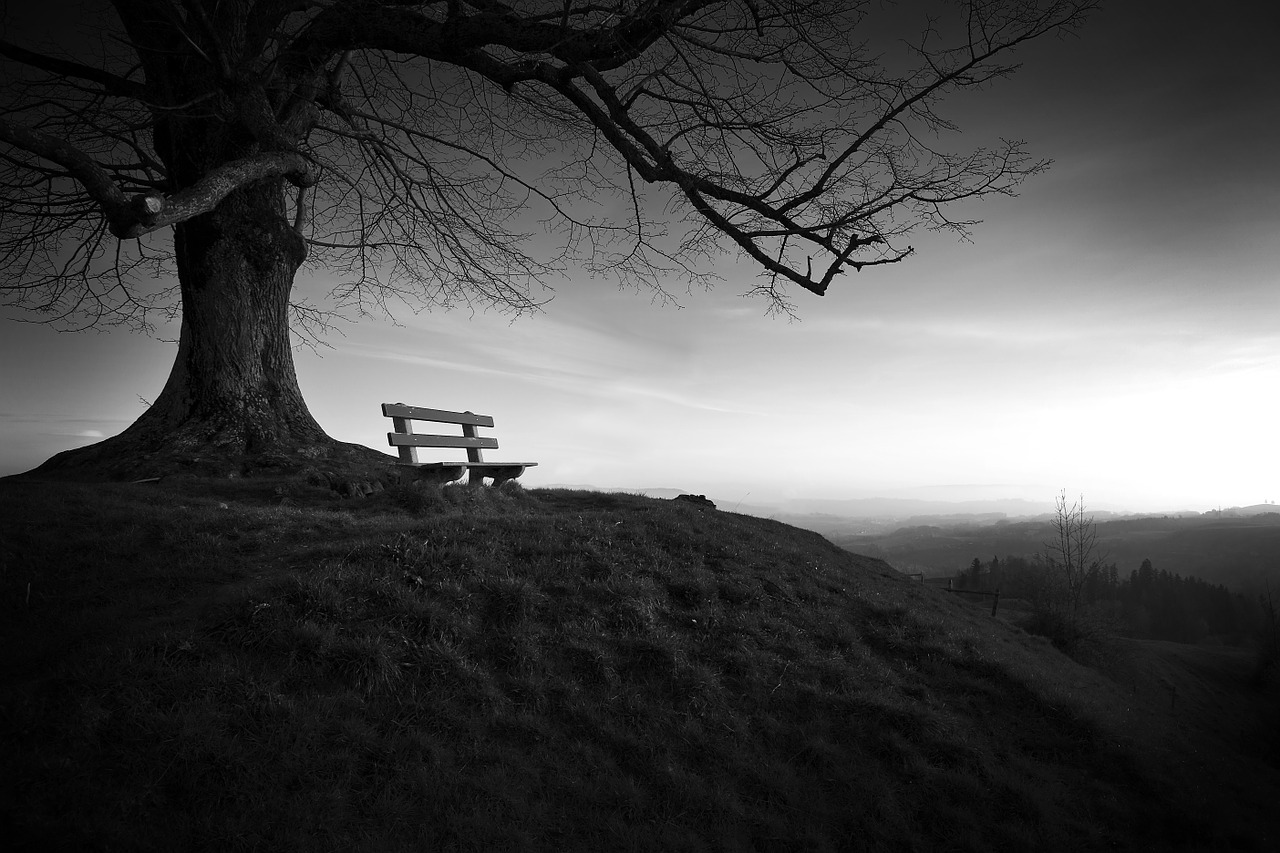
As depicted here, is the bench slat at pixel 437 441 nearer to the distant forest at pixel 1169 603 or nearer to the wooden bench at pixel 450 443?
the wooden bench at pixel 450 443

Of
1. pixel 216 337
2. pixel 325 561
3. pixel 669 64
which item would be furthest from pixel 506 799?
pixel 216 337

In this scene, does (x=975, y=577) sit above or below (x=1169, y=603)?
above

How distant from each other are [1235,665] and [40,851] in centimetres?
6378

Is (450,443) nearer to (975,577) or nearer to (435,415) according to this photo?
(435,415)

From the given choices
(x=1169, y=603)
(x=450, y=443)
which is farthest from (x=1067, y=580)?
(x=1169, y=603)

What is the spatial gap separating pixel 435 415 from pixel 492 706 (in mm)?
8265

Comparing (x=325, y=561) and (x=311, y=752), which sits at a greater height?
(x=325, y=561)

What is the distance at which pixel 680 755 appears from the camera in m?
5.02

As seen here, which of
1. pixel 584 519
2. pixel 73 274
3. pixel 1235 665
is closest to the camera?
pixel 584 519

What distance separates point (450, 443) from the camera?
1258 centimetres

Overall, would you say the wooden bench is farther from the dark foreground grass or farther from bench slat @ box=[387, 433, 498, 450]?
the dark foreground grass

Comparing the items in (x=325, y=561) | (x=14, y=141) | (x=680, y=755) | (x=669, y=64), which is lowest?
(x=680, y=755)

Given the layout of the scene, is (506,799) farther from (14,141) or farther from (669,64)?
(14,141)

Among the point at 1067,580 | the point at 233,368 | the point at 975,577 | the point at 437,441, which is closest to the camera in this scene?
the point at 233,368
